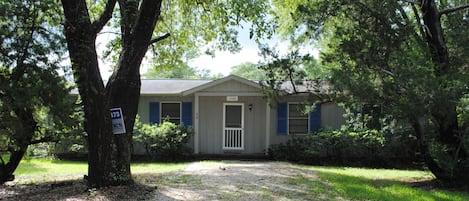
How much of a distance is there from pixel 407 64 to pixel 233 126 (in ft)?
26.7

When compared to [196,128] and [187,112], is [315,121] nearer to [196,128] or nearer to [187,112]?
[196,128]

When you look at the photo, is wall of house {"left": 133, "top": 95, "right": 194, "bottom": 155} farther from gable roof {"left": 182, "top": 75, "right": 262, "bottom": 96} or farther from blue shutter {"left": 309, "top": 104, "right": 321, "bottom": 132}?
blue shutter {"left": 309, "top": 104, "right": 321, "bottom": 132}

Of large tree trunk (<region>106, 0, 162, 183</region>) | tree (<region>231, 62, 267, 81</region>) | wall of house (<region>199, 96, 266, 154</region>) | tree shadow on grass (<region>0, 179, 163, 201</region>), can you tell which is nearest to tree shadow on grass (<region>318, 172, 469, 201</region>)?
tree shadow on grass (<region>0, 179, 163, 201</region>)

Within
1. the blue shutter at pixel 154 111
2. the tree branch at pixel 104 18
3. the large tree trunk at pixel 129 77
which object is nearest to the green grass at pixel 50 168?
the blue shutter at pixel 154 111

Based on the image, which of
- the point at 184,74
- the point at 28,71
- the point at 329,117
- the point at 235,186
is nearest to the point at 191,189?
the point at 235,186

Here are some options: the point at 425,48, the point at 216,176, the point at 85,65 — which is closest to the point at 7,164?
the point at 85,65

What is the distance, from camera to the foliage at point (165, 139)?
1300 centimetres

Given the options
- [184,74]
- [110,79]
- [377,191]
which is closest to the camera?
[110,79]

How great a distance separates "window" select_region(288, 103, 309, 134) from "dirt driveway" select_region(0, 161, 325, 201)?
5483mm

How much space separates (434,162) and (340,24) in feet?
11.6

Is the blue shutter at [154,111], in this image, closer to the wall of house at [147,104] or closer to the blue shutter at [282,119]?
the wall of house at [147,104]

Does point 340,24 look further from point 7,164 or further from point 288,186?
point 7,164

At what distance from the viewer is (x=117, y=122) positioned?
6.24 meters

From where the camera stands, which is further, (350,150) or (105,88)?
(350,150)
